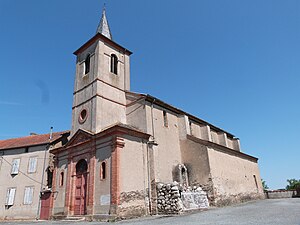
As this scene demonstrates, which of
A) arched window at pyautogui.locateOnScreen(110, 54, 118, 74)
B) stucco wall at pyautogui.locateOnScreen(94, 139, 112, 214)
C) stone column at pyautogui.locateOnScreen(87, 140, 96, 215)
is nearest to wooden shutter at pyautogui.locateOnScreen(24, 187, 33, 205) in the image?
stone column at pyautogui.locateOnScreen(87, 140, 96, 215)

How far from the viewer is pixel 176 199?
49.8 ft

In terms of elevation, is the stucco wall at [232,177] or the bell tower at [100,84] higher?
the bell tower at [100,84]

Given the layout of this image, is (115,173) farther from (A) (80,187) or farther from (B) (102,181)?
Result: (A) (80,187)

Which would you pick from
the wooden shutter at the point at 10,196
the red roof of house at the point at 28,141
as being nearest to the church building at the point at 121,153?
the red roof of house at the point at 28,141

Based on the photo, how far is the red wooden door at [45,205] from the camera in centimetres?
2054

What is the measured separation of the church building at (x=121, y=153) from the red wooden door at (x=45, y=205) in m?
0.08

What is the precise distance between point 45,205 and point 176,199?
1270 centimetres

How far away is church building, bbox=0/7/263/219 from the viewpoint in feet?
52.1

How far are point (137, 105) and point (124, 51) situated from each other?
6.64m

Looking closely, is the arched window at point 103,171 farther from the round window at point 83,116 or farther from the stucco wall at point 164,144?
the round window at point 83,116

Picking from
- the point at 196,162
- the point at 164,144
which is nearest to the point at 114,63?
the point at 164,144

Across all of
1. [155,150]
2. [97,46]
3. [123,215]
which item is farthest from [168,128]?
[97,46]

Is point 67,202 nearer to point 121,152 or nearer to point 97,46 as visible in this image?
point 121,152

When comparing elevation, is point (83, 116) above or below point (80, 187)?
above
